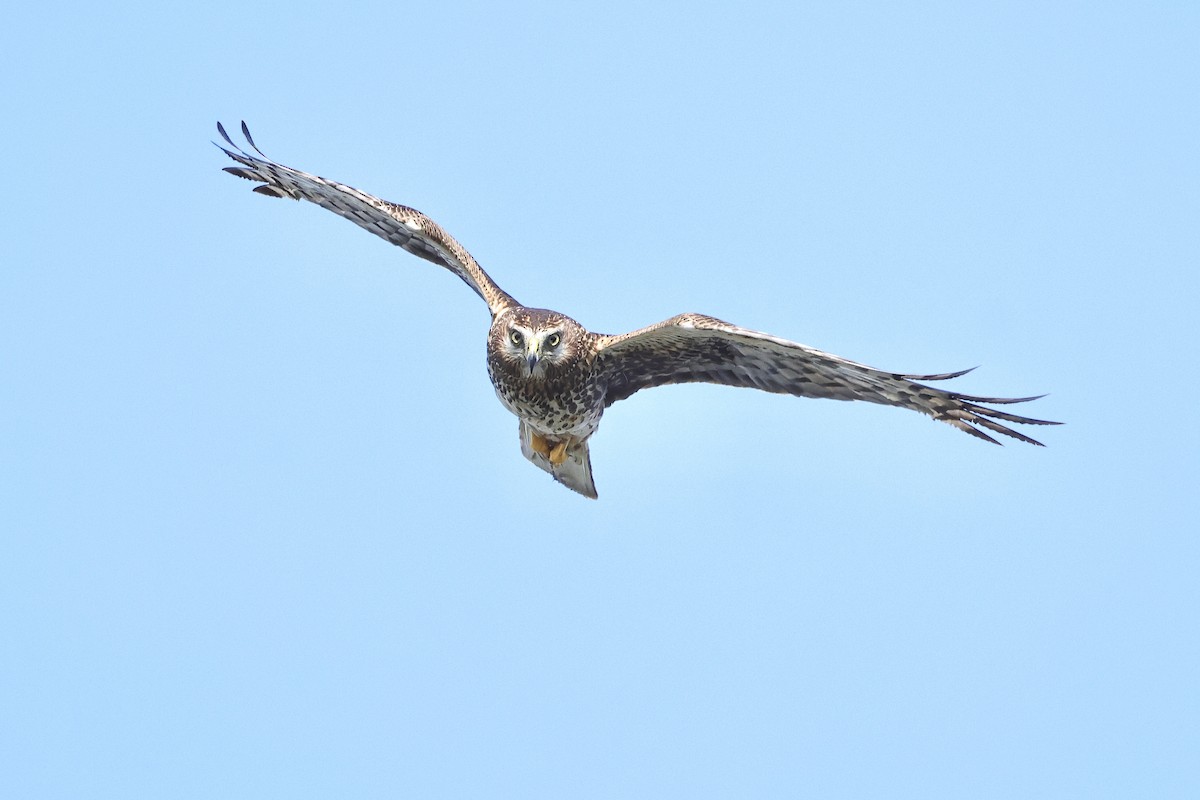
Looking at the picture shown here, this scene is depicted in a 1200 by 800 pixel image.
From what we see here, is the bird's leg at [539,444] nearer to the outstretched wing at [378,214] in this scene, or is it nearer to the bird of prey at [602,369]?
the bird of prey at [602,369]

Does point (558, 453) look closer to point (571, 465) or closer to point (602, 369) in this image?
point (571, 465)

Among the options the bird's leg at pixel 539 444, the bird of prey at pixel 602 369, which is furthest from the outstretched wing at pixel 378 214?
the bird's leg at pixel 539 444

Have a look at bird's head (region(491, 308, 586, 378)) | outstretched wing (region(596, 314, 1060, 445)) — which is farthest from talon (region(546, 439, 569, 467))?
bird's head (region(491, 308, 586, 378))

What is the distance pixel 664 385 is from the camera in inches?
436

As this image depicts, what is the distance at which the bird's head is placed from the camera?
10.1 meters

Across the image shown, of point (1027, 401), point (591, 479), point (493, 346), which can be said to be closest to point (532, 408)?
point (493, 346)

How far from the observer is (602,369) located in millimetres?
10656

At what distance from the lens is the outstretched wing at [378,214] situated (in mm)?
11219

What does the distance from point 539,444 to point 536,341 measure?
4.27 ft

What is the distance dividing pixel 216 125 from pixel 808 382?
194 inches

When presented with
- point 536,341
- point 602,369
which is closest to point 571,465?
point 602,369

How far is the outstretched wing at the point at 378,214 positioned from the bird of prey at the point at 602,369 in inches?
0.5

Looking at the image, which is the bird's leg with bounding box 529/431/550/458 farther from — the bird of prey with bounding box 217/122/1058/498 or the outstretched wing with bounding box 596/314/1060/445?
the outstretched wing with bounding box 596/314/1060/445

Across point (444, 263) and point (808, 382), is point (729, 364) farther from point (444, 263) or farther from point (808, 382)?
point (444, 263)
